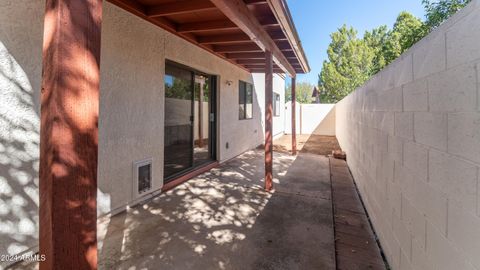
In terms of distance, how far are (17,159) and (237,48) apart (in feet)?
12.9

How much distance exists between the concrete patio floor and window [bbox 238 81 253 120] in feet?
10.4

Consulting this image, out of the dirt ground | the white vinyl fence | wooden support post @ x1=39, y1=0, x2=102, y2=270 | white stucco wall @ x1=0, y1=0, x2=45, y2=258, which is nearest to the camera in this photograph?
wooden support post @ x1=39, y1=0, x2=102, y2=270

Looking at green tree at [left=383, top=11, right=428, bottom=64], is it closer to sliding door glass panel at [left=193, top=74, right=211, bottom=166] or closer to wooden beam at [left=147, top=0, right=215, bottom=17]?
sliding door glass panel at [left=193, top=74, right=211, bottom=166]

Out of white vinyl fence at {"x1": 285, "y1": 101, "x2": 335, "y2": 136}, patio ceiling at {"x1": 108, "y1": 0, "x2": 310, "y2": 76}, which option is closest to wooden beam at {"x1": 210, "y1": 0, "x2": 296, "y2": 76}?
patio ceiling at {"x1": 108, "y1": 0, "x2": 310, "y2": 76}

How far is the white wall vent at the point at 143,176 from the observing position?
3186mm

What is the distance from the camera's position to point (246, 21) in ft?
9.76

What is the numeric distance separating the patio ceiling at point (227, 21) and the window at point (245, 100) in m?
1.85

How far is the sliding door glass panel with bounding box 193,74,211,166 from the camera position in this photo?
16.7 feet

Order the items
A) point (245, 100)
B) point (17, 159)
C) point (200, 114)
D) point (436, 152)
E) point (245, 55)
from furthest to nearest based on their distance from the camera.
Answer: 1. point (245, 100)
2. point (245, 55)
3. point (200, 114)
4. point (17, 159)
5. point (436, 152)

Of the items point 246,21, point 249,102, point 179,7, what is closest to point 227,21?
point 246,21

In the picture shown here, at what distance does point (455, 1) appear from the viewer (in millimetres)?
8094

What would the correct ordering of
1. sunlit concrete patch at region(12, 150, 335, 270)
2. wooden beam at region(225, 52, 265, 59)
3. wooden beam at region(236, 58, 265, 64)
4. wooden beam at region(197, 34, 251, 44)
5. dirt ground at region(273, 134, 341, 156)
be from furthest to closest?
dirt ground at region(273, 134, 341, 156)
wooden beam at region(236, 58, 265, 64)
wooden beam at region(225, 52, 265, 59)
wooden beam at region(197, 34, 251, 44)
sunlit concrete patch at region(12, 150, 335, 270)

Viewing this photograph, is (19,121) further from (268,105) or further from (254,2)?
(268,105)

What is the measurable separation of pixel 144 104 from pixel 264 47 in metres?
2.05
